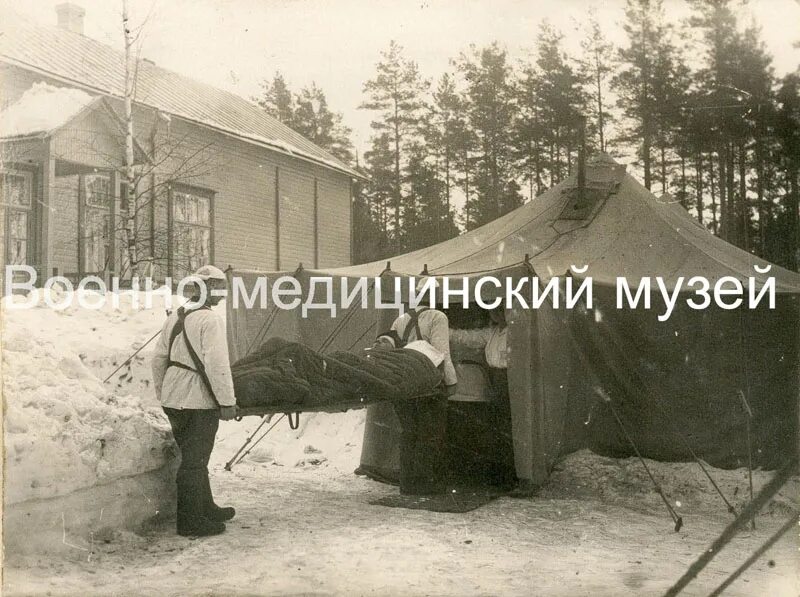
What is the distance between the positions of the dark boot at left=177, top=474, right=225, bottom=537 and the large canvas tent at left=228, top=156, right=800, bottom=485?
2.60 meters

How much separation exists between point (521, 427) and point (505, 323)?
1034 millimetres

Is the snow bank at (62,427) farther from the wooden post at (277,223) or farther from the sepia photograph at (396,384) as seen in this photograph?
the wooden post at (277,223)

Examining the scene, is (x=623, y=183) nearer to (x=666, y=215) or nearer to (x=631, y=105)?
(x=666, y=215)

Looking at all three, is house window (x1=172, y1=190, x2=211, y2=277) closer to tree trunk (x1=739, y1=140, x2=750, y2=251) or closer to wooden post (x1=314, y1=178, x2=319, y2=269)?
wooden post (x1=314, y1=178, x2=319, y2=269)

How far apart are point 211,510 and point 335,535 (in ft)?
2.87

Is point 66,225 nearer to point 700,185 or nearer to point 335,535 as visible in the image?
point 335,535

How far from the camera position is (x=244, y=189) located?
16656mm

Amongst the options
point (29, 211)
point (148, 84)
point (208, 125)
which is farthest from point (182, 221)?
point (29, 211)

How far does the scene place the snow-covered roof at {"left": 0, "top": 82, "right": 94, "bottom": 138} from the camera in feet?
35.3

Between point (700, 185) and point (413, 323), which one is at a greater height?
point (700, 185)

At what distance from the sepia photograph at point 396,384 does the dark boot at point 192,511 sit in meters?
0.02

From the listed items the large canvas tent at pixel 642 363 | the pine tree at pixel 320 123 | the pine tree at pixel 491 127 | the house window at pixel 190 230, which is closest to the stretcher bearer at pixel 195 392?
the large canvas tent at pixel 642 363

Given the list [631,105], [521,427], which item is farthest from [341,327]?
[631,105]

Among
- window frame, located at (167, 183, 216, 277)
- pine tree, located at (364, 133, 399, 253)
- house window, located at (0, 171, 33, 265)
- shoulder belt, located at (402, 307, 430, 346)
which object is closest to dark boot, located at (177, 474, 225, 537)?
shoulder belt, located at (402, 307, 430, 346)
